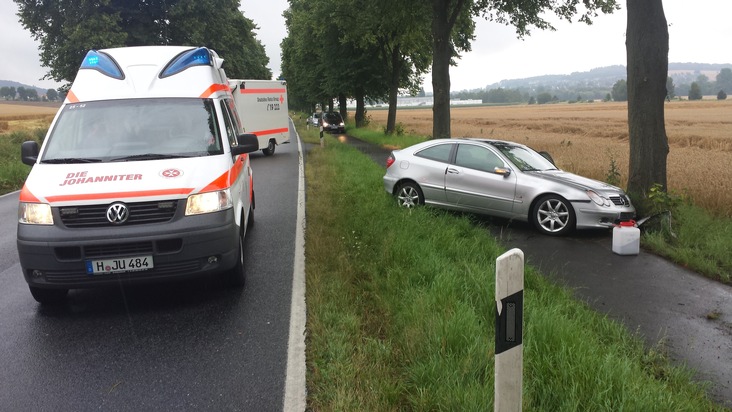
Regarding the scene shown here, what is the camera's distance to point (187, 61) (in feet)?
20.4

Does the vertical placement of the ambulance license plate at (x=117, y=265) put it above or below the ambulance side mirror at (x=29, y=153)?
below

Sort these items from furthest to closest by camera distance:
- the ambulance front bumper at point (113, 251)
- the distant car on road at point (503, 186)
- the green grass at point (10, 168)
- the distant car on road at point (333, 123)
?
the distant car on road at point (333, 123) → the green grass at point (10, 168) → the distant car on road at point (503, 186) → the ambulance front bumper at point (113, 251)

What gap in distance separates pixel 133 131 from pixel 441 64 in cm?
1342

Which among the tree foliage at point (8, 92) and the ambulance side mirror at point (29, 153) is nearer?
the ambulance side mirror at point (29, 153)

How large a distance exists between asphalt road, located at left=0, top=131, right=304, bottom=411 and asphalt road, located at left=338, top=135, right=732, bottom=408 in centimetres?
305

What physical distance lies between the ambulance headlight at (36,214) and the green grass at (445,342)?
240cm

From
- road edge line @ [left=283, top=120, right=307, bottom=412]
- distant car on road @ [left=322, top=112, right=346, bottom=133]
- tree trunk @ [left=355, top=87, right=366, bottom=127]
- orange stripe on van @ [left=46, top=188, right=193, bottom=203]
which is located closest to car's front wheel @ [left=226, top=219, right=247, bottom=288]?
road edge line @ [left=283, top=120, right=307, bottom=412]

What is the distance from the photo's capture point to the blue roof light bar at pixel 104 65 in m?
5.98

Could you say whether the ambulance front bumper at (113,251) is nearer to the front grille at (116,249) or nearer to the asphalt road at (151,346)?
the front grille at (116,249)

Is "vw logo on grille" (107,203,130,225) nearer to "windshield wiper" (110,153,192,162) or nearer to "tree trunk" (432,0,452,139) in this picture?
"windshield wiper" (110,153,192,162)

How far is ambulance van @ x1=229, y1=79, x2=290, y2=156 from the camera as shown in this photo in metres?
20.4

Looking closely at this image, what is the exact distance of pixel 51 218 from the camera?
177 inches

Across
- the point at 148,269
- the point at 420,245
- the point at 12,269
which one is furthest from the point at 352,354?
the point at 12,269

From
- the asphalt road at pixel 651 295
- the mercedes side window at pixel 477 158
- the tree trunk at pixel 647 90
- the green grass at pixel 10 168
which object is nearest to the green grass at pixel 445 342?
the asphalt road at pixel 651 295
